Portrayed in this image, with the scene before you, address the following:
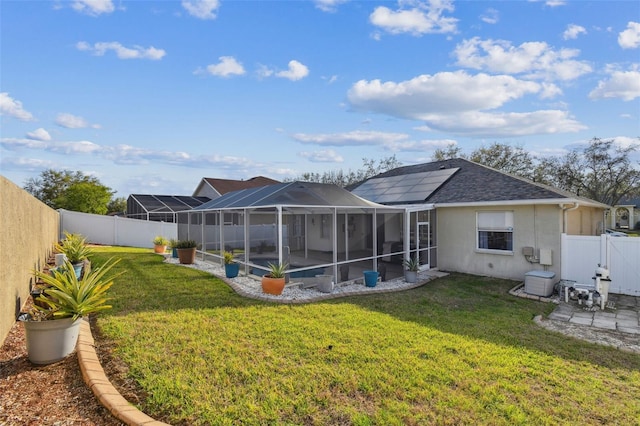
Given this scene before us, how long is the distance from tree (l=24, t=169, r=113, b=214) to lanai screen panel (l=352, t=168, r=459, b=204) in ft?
Answer: 84.7

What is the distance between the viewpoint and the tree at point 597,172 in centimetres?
2837

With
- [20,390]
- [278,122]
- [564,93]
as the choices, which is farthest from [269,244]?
[564,93]

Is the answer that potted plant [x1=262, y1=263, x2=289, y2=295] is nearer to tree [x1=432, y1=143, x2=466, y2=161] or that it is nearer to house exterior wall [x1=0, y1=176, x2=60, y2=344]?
house exterior wall [x1=0, y1=176, x2=60, y2=344]

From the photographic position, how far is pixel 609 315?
7.32m

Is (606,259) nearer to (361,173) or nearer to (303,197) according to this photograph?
(303,197)

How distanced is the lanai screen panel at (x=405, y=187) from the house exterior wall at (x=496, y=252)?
134cm

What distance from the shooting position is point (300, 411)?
3291mm

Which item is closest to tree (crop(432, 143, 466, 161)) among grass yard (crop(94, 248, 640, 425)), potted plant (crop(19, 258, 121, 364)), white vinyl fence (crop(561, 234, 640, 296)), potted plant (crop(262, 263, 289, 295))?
white vinyl fence (crop(561, 234, 640, 296))

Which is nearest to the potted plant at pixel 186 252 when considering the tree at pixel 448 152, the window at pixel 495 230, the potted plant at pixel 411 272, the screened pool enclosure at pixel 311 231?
the screened pool enclosure at pixel 311 231

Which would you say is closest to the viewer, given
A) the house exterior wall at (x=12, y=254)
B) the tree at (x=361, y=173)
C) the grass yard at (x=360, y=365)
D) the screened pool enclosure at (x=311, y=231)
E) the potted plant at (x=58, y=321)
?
the grass yard at (x=360, y=365)

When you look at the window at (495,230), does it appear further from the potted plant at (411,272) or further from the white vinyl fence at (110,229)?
the white vinyl fence at (110,229)

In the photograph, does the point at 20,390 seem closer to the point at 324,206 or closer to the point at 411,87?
the point at 324,206

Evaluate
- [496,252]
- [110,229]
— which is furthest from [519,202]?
[110,229]

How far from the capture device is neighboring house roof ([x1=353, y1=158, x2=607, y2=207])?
412 inches
